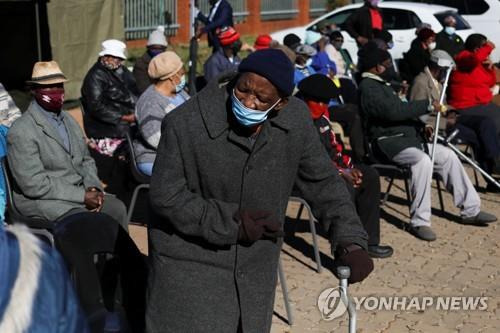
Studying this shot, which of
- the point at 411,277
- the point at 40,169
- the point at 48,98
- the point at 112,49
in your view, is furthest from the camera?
the point at 112,49

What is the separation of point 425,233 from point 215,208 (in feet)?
16.6

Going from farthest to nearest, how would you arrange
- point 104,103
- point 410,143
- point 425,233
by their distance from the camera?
point 104,103
point 410,143
point 425,233

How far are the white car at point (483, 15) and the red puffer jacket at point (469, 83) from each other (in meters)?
9.33

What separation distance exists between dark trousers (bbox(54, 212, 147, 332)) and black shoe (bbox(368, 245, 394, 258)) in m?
3.43

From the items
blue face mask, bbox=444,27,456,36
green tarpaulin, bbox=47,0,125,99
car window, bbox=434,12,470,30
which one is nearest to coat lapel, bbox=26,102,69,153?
green tarpaulin, bbox=47,0,125,99

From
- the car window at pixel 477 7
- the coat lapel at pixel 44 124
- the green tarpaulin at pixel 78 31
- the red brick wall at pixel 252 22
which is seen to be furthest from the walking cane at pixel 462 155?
the red brick wall at pixel 252 22

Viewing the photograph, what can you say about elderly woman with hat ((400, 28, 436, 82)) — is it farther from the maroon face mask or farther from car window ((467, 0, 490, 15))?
the maroon face mask

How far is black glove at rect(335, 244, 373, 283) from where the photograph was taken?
3.98 m

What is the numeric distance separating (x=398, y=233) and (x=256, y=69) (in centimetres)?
A: 527

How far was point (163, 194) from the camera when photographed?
390 centimetres

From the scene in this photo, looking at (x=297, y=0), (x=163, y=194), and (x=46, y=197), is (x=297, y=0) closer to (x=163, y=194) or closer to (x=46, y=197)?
(x=46, y=197)

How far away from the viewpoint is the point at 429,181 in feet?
28.4

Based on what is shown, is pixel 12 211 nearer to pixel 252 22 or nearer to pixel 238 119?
pixel 238 119

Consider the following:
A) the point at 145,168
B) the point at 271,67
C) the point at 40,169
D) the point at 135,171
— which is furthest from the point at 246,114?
the point at 135,171
